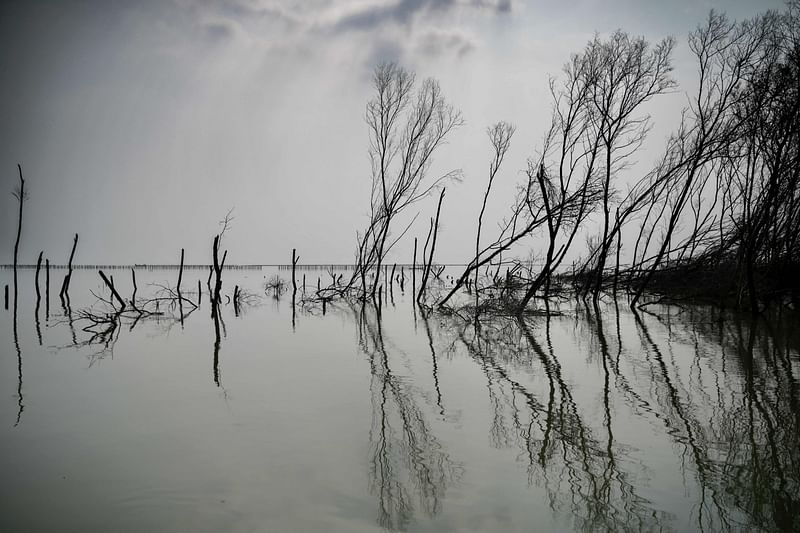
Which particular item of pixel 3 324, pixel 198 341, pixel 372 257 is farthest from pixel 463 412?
pixel 372 257

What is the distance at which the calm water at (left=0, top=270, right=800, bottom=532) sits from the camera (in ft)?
8.03

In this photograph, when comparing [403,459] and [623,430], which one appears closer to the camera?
[403,459]

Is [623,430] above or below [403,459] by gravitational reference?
above

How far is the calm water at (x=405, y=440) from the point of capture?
245 cm

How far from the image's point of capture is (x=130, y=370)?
20.6 feet

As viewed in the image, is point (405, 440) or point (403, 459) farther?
point (405, 440)

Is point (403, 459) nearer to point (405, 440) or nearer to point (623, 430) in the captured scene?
point (405, 440)

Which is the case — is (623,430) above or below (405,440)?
above

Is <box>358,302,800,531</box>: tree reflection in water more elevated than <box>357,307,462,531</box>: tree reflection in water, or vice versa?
<box>358,302,800,531</box>: tree reflection in water

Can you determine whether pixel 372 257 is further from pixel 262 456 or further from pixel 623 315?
pixel 262 456

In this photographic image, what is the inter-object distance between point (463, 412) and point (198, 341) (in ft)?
21.2

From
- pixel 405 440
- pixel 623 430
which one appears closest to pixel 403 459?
pixel 405 440

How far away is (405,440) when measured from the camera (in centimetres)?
354

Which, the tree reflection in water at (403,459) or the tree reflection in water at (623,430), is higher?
the tree reflection in water at (623,430)
